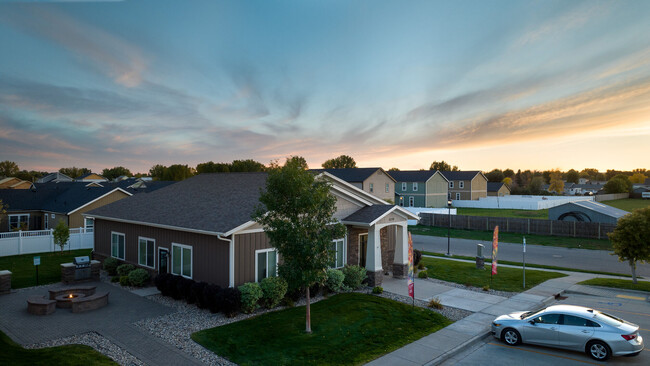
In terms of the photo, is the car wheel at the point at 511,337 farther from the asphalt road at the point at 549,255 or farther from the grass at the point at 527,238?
the grass at the point at 527,238

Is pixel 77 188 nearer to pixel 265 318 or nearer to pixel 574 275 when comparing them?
pixel 265 318

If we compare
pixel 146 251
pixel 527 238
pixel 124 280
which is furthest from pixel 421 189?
pixel 124 280

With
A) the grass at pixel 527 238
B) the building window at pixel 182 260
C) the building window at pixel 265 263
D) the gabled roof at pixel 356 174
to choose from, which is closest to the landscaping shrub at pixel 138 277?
the building window at pixel 182 260

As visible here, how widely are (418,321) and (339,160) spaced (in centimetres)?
13005

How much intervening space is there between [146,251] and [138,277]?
1625 mm

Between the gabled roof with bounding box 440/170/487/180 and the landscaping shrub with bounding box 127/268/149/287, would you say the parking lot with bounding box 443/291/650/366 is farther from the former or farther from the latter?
the gabled roof with bounding box 440/170/487/180

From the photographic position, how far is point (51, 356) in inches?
418

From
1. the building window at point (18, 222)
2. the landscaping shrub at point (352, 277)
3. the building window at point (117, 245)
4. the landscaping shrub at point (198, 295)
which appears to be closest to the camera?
the landscaping shrub at point (198, 295)

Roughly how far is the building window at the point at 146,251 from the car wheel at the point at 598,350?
1959 centimetres

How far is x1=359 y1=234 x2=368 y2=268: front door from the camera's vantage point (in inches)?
859

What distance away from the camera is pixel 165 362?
1094 centimetres

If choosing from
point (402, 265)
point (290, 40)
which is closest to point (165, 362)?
point (402, 265)

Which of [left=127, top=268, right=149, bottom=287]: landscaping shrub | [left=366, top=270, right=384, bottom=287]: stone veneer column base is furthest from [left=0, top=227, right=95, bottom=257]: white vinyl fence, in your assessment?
[left=366, top=270, right=384, bottom=287]: stone veneer column base

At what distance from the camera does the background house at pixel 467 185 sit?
81062 millimetres
